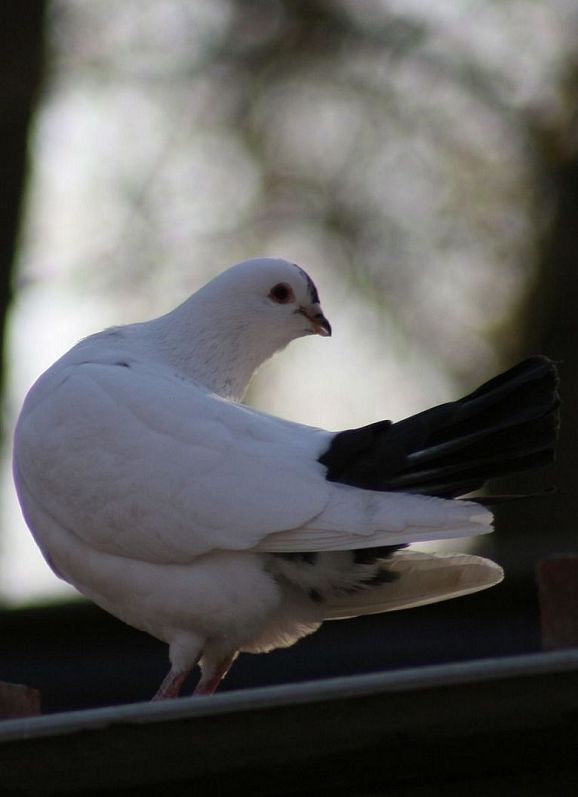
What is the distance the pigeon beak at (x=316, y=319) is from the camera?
5703 millimetres

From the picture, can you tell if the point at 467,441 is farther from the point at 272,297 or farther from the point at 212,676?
the point at 272,297

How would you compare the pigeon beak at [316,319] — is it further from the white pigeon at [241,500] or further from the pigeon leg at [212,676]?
the pigeon leg at [212,676]

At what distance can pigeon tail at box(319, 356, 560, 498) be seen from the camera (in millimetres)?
4473

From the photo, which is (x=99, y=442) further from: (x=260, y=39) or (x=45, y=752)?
(x=260, y=39)

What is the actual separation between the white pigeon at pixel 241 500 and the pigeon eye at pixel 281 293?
617 millimetres

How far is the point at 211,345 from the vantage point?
5.57 meters

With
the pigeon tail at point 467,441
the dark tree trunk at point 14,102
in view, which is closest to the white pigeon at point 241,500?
the pigeon tail at point 467,441

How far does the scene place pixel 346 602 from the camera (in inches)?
192

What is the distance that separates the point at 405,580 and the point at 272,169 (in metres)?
7.35

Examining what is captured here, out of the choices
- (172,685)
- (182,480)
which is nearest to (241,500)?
(182,480)

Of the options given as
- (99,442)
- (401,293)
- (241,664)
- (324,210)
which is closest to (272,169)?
(324,210)

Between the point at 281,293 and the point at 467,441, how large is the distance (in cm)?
135

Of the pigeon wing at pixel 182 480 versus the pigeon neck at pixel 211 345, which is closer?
the pigeon wing at pixel 182 480

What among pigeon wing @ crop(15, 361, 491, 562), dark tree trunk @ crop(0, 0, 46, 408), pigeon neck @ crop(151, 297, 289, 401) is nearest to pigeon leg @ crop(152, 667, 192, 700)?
pigeon wing @ crop(15, 361, 491, 562)
